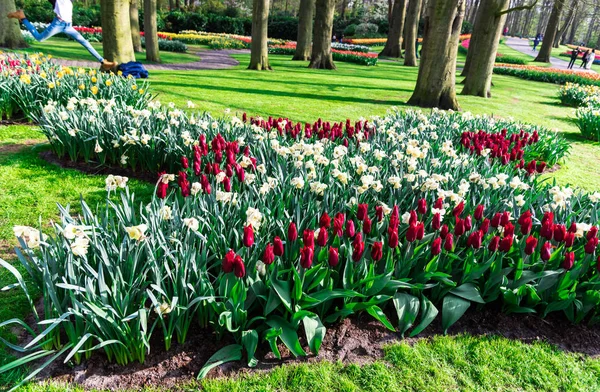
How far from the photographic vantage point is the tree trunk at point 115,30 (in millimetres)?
8906

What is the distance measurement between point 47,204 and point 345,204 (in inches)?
109

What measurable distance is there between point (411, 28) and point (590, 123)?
53.6ft

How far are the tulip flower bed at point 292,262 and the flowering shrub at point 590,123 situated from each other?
6.27 metres

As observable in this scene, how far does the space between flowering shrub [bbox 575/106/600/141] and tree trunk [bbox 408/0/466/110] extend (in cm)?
245

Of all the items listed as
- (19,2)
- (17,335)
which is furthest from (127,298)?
(19,2)

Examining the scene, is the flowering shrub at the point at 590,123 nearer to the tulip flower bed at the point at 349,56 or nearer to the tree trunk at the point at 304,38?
the tree trunk at the point at 304,38

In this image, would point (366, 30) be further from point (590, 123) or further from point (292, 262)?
point (292, 262)

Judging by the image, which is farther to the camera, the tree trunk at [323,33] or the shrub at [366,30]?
the shrub at [366,30]

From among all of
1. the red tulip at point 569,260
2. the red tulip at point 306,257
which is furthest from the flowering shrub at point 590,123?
the red tulip at point 306,257

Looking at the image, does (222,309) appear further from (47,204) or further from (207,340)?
(47,204)

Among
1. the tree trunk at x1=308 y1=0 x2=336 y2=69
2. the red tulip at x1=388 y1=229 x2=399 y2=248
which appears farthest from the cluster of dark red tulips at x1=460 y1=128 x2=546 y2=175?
the tree trunk at x1=308 y1=0 x2=336 y2=69

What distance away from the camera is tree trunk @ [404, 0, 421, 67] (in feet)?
72.3

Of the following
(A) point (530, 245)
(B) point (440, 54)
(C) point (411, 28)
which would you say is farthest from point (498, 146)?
(C) point (411, 28)

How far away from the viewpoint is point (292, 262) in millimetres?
2459
